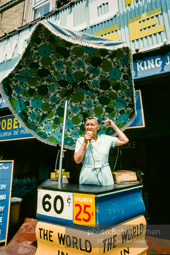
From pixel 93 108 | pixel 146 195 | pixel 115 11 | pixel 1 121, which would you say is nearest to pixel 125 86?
pixel 93 108

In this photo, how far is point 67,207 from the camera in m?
1.49

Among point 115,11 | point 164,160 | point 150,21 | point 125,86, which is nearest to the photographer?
point 125,86

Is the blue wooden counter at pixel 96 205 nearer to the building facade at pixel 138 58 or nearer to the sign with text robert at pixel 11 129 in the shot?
the building facade at pixel 138 58

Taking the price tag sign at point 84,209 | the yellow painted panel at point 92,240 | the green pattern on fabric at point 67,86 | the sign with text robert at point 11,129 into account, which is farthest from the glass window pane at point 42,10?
the yellow painted panel at point 92,240

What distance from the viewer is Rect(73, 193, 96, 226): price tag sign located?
4.35ft

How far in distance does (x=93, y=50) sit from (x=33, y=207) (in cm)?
526

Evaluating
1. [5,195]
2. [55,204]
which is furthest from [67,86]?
[5,195]

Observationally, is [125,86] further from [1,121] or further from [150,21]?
[1,121]

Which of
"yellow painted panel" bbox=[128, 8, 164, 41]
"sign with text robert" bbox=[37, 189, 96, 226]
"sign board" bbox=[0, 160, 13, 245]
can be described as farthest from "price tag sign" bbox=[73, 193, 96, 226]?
"yellow painted panel" bbox=[128, 8, 164, 41]

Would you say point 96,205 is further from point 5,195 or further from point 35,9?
point 35,9

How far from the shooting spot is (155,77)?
11.8 ft

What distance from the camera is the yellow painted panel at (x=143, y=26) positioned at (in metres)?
3.90

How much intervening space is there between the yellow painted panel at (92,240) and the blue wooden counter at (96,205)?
0.16 ft

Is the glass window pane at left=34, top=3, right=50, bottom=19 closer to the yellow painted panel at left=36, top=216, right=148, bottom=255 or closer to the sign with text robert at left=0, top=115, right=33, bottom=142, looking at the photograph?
the sign with text robert at left=0, top=115, right=33, bottom=142
